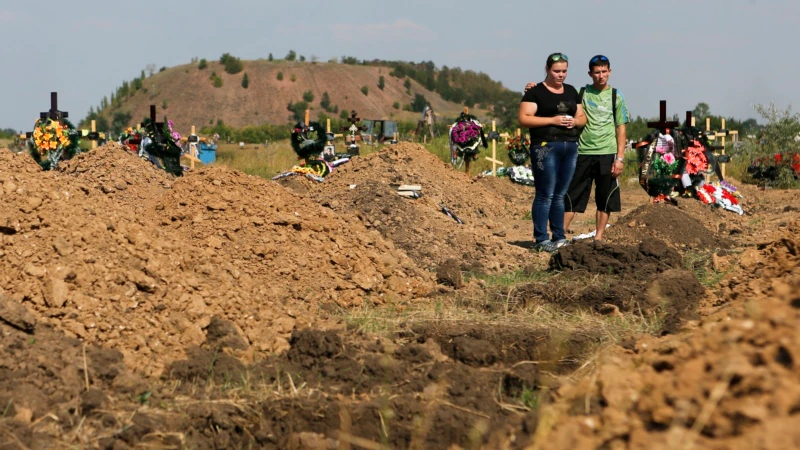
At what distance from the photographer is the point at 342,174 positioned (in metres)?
15.3

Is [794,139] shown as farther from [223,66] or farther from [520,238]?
[223,66]

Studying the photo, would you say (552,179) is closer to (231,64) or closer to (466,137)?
(466,137)

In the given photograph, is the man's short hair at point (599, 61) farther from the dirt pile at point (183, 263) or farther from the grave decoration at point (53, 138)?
the grave decoration at point (53, 138)

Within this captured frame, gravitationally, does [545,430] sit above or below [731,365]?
below

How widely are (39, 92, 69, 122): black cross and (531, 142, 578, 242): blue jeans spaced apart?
8.04m

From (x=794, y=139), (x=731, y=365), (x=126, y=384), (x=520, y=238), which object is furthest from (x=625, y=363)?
(x=794, y=139)

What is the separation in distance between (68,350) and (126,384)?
1.26ft

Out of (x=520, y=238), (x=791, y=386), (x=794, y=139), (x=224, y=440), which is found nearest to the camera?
(x=791, y=386)

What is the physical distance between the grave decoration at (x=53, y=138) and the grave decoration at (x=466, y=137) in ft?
21.2

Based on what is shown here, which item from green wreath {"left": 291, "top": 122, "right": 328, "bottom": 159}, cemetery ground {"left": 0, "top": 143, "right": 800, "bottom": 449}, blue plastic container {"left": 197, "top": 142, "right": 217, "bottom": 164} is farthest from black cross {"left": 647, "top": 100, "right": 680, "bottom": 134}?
blue plastic container {"left": 197, "top": 142, "right": 217, "bottom": 164}

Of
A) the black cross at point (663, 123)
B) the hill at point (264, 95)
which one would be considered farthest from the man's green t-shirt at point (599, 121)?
the hill at point (264, 95)

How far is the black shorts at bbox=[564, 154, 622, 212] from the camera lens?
892cm

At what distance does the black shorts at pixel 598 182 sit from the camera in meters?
8.92

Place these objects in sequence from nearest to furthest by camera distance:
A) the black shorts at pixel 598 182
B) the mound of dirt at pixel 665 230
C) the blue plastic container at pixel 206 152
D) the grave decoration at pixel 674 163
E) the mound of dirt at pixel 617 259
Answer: the mound of dirt at pixel 617 259, the black shorts at pixel 598 182, the mound of dirt at pixel 665 230, the grave decoration at pixel 674 163, the blue plastic container at pixel 206 152
